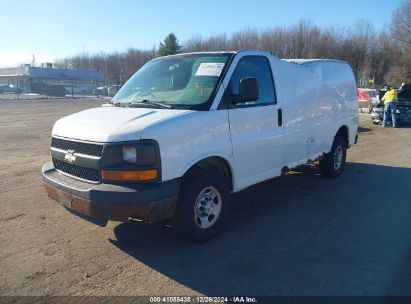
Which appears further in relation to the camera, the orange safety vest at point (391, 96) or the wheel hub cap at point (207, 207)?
the orange safety vest at point (391, 96)

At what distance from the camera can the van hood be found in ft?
12.7

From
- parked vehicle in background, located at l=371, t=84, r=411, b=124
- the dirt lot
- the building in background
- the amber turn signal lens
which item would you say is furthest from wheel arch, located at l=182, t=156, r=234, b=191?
the building in background

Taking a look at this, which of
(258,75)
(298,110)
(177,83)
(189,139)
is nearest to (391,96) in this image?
(298,110)

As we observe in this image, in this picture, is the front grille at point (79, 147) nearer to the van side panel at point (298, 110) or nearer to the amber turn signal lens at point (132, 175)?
the amber turn signal lens at point (132, 175)

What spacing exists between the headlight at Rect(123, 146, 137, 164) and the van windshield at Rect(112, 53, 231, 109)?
0.89m

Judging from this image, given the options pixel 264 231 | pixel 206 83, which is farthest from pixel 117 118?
pixel 264 231

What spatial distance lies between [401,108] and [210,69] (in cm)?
1605

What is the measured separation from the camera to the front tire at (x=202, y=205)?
13.9ft

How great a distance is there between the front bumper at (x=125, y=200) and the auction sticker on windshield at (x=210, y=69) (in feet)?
4.88

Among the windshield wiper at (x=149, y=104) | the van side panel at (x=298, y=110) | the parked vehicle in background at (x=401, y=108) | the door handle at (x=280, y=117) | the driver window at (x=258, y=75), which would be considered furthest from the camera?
the parked vehicle in background at (x=401, y=108)

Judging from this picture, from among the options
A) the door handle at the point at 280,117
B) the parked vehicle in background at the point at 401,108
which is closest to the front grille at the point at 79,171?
the door handle at the point at 280,117

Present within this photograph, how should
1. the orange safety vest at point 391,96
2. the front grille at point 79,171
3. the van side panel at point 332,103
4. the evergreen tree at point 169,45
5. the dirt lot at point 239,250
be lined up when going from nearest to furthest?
the dirt lot at point 239,250 < the front grille at point 79,171 < the van side panel at point 332,103 < the orange safety vest at point 391,96 < the evergreen tree at point 169,45

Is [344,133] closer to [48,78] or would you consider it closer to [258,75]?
[258,75]

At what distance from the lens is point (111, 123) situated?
4.12m
